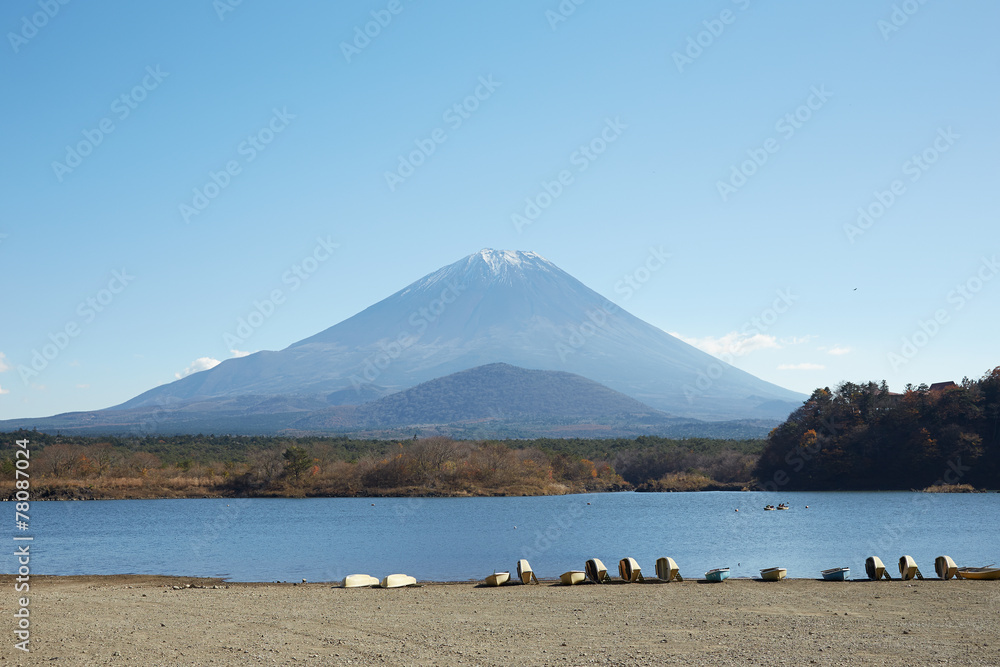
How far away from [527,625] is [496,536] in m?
21.5

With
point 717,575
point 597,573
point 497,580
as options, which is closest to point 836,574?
point 717,575

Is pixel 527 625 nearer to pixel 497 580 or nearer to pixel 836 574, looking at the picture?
pixel 497 580

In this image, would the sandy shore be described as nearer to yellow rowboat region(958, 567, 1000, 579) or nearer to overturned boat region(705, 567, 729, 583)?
overturned boat region(705, 567, 729, 583)

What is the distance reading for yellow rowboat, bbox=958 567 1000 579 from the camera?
17250 millimetres

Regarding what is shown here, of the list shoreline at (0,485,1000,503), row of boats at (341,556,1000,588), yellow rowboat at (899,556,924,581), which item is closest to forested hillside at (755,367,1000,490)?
shoreline at (0,485,1000,503)

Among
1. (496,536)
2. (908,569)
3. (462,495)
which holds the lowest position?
(462,495)

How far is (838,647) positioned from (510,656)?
419 cm

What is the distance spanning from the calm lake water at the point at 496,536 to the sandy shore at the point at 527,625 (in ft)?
17.0

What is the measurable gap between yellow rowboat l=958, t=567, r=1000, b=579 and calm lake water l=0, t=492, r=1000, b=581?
2739 mm

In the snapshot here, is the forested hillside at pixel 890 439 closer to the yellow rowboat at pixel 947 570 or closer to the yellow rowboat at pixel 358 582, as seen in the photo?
the yellow rowboat at pixel 947 570

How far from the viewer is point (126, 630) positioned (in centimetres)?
1237

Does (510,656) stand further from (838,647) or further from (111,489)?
(111,489)

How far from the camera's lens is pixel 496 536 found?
34.2 metres

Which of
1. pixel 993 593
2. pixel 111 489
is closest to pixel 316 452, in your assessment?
pixel 111 489
